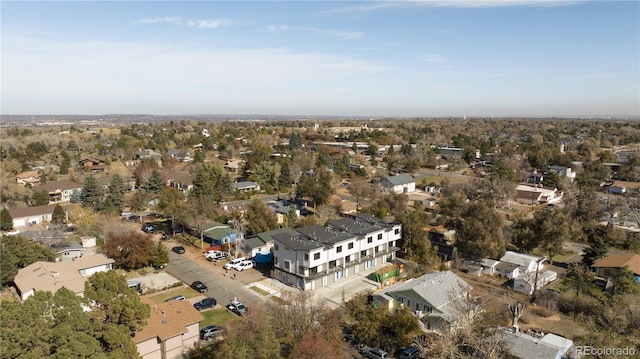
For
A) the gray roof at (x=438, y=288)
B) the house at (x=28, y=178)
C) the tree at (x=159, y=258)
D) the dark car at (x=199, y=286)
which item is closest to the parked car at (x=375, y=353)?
the gray roof at (x=438, y=288)

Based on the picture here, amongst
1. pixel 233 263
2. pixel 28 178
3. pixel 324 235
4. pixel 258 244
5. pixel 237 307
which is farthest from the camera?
pixel 28 178

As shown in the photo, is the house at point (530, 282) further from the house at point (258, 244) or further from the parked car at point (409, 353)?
the house at point (258, 244)

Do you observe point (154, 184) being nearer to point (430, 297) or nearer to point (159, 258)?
point (159, 258)

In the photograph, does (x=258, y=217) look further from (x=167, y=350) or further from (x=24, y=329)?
(x=24, y=329)

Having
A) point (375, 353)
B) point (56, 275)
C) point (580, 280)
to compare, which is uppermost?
point (56, 275)

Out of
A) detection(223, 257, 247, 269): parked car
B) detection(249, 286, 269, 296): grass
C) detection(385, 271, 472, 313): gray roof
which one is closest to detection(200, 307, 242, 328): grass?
detection(249, 286, 269, 296): grass

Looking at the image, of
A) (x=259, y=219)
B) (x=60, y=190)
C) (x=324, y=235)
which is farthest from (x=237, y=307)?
(x=60, y=190)
